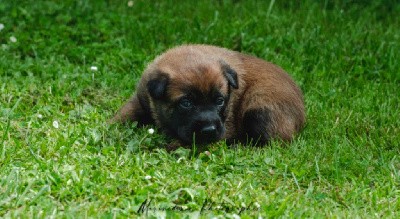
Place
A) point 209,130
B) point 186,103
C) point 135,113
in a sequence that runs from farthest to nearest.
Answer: point 135,113 < point 186,103 < point 209,130

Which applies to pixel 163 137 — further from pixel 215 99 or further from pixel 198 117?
pixel 215 99

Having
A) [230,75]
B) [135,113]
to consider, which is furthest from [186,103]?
[135,113]

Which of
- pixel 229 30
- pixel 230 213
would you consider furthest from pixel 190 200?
pixel 229 30

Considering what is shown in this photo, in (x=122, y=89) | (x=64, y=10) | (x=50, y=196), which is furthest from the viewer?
(x=64, y=10)

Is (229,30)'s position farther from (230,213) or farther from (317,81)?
(230,213)

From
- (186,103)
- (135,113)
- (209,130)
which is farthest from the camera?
(135,113)

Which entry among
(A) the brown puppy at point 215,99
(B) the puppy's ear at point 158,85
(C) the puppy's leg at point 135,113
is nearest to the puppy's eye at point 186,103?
(A) the brown puppy at point 215,99

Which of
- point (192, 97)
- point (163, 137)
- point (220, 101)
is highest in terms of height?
point (192, 97)
